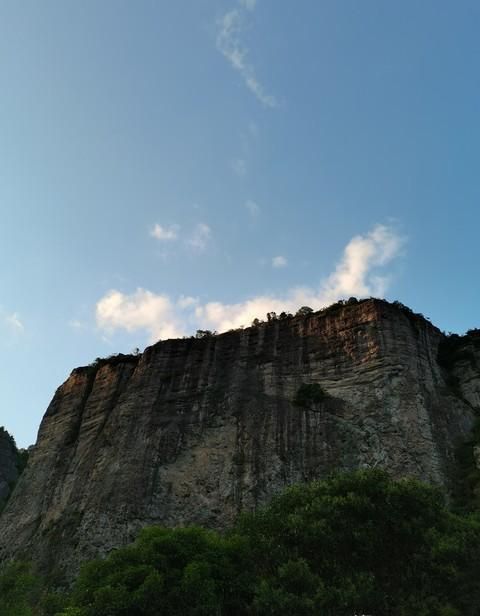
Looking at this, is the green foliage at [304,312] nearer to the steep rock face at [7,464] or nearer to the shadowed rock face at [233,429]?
the shadowed rock face at [233,429]

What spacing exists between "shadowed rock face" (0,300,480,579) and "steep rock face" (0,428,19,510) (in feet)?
70.3

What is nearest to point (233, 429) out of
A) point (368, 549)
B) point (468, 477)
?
point (468, 477)

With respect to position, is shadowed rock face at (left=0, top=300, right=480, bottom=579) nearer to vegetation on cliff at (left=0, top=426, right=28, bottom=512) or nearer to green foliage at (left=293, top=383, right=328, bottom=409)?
green foliage at (left=293, top=383, right=328, bottom=409)

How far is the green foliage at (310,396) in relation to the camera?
35.8 metres

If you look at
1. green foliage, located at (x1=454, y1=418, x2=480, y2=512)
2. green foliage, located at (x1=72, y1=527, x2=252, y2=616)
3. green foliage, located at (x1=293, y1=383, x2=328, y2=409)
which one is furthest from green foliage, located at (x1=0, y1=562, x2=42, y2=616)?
green foliage, located at (x1=454, y1=418, x2=480, y2=512)

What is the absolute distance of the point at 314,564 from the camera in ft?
67.9

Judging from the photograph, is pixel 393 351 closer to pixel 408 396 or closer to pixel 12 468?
pixel 408 396

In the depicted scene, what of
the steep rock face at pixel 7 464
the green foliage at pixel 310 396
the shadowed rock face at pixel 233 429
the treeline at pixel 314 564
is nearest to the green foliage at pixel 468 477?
the shadowed rock face at pixel 233 429

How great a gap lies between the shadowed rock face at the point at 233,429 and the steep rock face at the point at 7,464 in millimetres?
21431

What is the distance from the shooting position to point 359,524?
20953mm

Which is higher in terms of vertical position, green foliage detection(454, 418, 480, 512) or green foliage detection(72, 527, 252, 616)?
green foliage detection(454, 418, 480, 512)

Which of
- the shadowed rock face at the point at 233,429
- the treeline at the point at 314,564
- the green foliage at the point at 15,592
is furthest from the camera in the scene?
the shadowed rock face at the point at 233,429

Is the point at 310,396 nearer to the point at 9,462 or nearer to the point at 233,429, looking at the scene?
the point at 233,429

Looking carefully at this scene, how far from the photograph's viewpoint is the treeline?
19.0 meters
